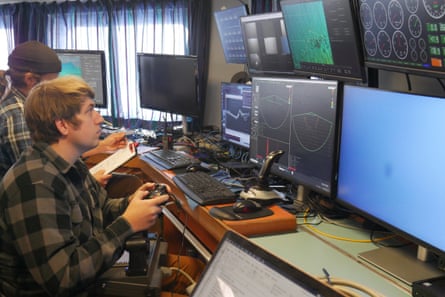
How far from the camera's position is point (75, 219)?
1.48 m

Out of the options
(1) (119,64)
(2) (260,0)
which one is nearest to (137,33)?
(1) (119,64)

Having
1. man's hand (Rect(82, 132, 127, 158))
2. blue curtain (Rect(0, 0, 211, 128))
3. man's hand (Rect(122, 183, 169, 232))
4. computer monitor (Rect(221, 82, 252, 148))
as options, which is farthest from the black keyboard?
blue curtain (Rect(0, 0, 211, 128))

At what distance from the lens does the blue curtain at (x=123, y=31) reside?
11.9 ft

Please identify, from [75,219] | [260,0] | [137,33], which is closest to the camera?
[75,219]

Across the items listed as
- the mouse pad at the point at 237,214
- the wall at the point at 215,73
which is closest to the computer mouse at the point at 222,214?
the mouse pad at the point at 237,214

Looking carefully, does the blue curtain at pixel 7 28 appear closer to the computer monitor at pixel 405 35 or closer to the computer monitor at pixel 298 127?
the computer monitor at pixel 298 127

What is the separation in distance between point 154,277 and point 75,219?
13.0 inches

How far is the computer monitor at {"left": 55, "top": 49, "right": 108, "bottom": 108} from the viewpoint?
366 centimetres

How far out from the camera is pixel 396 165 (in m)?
1.30

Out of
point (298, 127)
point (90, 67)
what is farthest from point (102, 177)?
point (90, 67)

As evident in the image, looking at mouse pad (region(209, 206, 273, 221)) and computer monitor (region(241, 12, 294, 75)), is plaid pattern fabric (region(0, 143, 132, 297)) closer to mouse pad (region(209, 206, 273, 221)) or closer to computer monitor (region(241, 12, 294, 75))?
mouse pad (region(209, 206, 273, 221))

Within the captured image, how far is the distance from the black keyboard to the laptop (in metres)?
0.81

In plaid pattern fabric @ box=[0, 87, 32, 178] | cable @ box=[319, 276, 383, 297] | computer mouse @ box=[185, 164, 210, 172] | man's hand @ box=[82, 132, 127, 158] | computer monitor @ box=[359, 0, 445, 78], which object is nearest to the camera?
cable @ box=[319, 276, 383, 297]

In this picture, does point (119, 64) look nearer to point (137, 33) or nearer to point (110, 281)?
point (137, 33)
